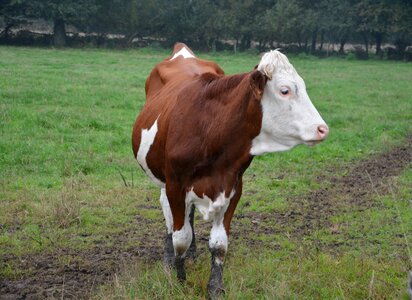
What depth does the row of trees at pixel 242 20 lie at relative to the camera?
1708 inches

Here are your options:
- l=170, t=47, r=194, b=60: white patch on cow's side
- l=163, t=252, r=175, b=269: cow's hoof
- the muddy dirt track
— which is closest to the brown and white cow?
l=163, t=252, r=175, b=269: cow's hoof

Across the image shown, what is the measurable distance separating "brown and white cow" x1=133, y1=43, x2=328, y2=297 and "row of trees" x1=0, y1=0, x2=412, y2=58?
39.2 meters

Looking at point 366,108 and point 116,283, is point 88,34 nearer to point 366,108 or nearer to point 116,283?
point 366,108

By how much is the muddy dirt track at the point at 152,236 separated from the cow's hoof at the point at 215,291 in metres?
0.95

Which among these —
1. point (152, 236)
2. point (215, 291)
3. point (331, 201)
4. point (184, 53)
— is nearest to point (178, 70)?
point (184, 53)

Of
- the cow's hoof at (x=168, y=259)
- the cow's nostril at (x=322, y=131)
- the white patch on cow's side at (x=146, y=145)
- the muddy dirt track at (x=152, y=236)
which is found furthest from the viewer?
the cow's hoof at (x=168, y=259)

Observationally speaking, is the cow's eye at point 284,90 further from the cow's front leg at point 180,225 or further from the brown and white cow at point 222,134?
the cow's front leg at point 180,225

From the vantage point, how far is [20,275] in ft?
18.1

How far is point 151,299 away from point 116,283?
297 mm

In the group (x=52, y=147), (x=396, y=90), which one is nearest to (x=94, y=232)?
(x=52, y=147)

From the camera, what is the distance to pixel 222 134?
4535 millimetres

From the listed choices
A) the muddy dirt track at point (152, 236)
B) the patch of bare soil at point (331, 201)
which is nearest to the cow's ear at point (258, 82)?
the muddy dirt track at point (152, 236)

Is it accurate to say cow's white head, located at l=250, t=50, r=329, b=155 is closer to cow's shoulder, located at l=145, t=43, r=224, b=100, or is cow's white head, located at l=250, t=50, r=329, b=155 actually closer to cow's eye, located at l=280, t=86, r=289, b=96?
cow's eye, located at l=280, t=86, r=289, b=96

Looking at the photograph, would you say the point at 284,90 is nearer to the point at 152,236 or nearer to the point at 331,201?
the point at 152,236
